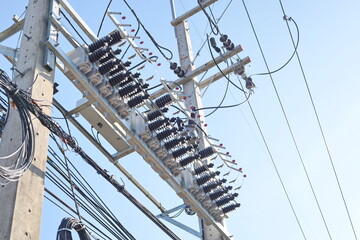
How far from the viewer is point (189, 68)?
395 inches

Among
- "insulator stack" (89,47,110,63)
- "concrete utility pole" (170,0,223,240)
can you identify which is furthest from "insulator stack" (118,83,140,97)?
"concrete utility pole" (170,0,223,240)

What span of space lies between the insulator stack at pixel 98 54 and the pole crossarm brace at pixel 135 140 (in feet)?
0.70

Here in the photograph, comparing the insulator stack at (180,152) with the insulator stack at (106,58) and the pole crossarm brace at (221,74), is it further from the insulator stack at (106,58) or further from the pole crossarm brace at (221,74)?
the pole crossarm brace at (221,74)

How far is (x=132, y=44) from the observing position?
6695mm

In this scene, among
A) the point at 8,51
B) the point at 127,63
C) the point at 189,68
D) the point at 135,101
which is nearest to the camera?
the point at 8,51

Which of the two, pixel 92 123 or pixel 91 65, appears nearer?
pixel 91 65

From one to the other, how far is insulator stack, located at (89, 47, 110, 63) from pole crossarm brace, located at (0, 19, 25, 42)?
1292 mm

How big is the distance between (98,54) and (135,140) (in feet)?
4.24

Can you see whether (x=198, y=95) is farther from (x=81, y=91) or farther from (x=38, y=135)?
(x=38, y=135)

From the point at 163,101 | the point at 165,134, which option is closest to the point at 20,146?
the point at 165,134

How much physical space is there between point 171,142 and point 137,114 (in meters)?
0.68

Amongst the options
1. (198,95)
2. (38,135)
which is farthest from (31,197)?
(198,95)

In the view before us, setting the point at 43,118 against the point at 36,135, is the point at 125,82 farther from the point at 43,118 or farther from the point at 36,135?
the point at 36,135

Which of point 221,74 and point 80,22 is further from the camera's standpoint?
point 221,74
